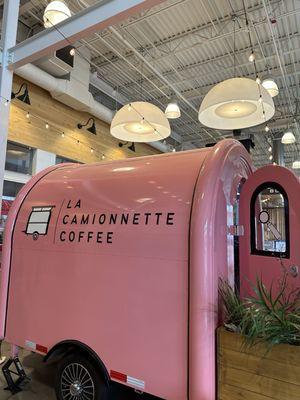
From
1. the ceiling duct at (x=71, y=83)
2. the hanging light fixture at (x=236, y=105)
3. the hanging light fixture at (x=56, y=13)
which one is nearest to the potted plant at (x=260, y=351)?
the hanging light fixture at (x=236, y=105)

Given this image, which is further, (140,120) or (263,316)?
(140,120)

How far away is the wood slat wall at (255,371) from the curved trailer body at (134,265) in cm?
8

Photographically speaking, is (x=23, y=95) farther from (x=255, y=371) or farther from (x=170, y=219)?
(x=255, y=371)

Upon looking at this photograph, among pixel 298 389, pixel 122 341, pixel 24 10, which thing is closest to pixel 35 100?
pixel 24 10

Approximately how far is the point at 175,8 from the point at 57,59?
2618mm

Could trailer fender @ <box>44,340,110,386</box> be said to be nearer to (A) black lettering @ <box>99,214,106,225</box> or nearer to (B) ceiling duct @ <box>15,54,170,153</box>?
(A) black lettering @ <box>99,214,106,225</box>

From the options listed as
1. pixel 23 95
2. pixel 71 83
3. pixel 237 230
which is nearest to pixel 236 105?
pixel 237 230

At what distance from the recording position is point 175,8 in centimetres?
562

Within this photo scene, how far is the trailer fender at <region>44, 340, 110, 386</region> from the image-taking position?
2326 millimetres

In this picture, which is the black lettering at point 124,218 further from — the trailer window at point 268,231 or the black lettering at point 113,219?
the trailer window at point 268,231

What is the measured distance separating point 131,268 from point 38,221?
1.08m

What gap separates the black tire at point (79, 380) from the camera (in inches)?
93.7

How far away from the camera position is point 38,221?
9.41 feet

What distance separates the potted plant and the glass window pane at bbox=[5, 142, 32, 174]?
621 cm
